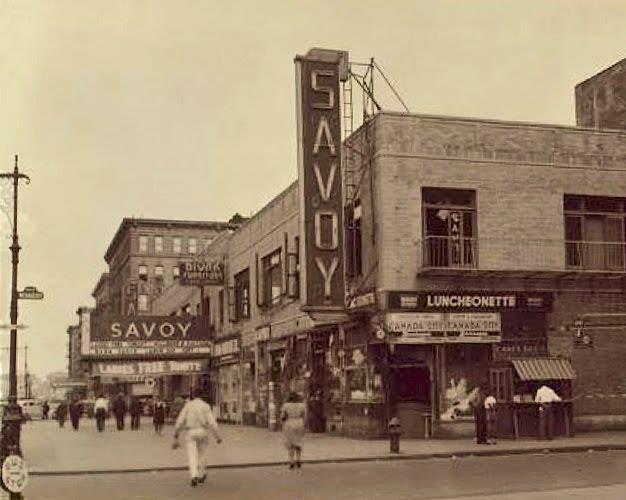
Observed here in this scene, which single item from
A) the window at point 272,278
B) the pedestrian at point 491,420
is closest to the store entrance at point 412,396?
the pedestrian at point 491,420

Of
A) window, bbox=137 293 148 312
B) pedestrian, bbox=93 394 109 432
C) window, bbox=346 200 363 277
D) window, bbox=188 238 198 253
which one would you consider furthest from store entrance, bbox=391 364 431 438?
window, bbox=188 238 198 253

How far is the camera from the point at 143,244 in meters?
106

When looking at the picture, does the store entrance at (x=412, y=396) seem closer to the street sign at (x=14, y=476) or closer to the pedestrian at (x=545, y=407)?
the pedestrian at (x=545, y=407)

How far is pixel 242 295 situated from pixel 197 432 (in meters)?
26.9

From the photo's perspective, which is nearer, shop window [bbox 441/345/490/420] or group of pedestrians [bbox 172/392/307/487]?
group of pedestrians [bbox 172/392/307/487]

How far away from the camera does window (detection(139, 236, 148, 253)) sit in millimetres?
105812

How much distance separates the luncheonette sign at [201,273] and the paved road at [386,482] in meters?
25.5

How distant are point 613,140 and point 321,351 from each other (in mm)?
11994

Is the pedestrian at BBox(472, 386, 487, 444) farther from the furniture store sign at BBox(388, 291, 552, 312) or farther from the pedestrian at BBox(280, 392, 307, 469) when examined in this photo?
the pedestrian at BBox(280, 392, 307, 469)

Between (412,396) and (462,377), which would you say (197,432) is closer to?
(412,396)

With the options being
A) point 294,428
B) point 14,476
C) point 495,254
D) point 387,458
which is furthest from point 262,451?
point 14,476

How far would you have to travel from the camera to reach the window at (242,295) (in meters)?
43.2

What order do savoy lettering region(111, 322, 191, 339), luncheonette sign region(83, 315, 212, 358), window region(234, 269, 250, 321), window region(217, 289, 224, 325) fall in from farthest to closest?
1. window region(217, 289, 224, 325)
2. savoy lettering region(111, 322, 191, 339)
3. luncheonette sign region(83, 315, 212, 358)
4. window region(234, 269, 250, 321)

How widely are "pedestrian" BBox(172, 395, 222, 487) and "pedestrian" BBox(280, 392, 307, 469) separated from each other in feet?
8.08
